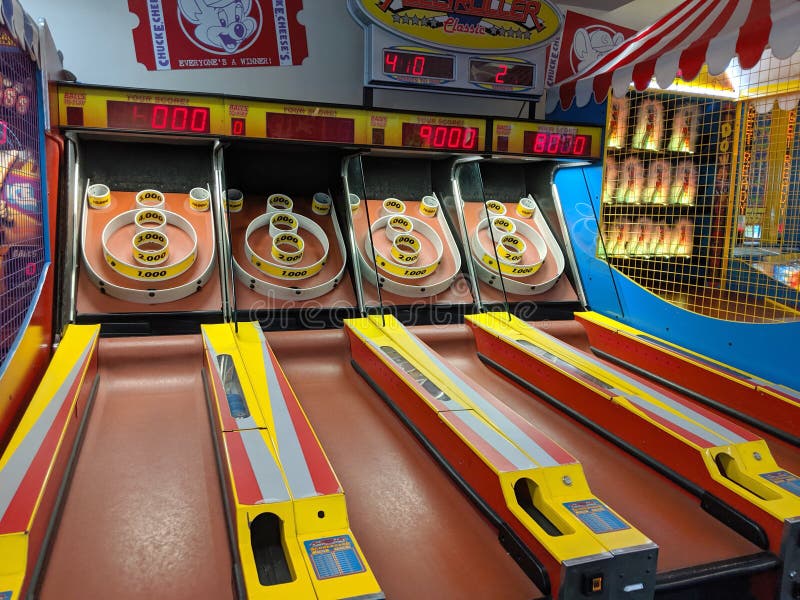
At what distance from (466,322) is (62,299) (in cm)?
231

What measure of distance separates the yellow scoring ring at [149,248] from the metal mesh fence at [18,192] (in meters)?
0.50

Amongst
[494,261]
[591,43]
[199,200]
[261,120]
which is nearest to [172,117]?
[261,120]

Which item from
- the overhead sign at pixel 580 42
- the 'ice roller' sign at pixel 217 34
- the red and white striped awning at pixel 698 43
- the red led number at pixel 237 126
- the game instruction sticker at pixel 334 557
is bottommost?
the game instruction sticker at pixel 334 557

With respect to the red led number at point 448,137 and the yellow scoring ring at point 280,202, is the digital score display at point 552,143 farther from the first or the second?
the yellow scoring ring at point 280,202

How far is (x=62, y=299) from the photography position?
3164 millimetres

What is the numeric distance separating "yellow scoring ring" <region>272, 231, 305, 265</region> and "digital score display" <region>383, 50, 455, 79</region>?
1.28m

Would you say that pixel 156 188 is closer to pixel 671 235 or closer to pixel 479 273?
pixel 479 273

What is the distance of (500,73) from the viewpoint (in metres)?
4.17

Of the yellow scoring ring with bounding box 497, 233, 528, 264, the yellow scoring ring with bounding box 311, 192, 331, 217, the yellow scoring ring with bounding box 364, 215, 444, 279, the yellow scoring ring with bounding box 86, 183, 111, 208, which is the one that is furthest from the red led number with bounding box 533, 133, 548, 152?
the yellow scoring ring with bounding box 86, 183, 111, 208

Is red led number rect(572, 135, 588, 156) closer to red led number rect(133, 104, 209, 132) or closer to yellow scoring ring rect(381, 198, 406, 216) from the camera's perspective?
yellow scoring ring rect(381, 198, 406, 216)

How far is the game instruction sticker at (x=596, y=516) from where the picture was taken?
5.97ft

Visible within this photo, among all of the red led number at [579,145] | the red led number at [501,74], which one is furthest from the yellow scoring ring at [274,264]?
the red led number at [579,145]

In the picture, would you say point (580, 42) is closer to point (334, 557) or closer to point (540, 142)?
point (540, 142)

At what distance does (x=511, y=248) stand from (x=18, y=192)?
2.99 metres
